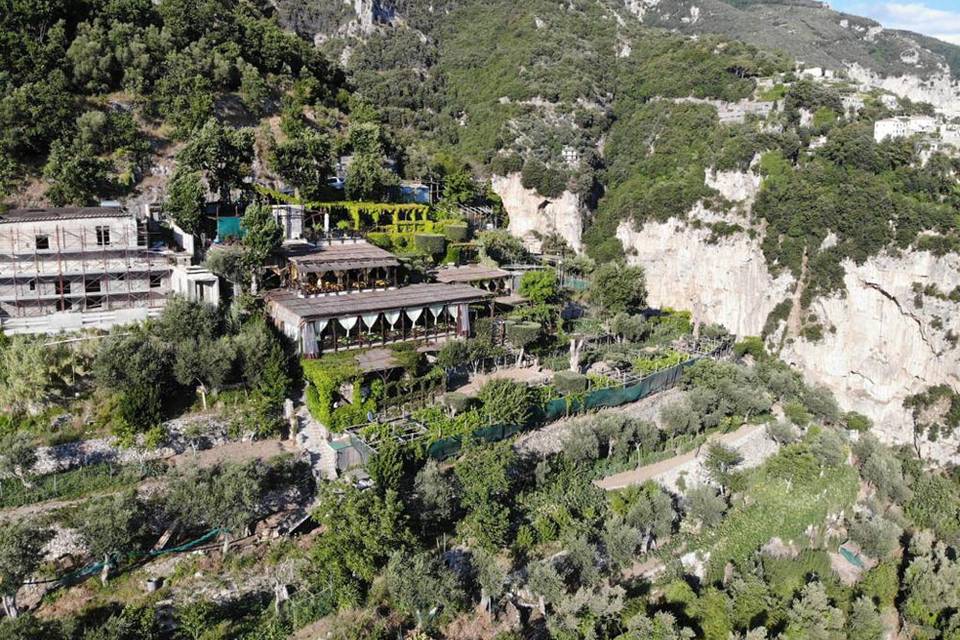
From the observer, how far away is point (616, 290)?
1432 inches

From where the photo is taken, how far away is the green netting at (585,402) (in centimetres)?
2138

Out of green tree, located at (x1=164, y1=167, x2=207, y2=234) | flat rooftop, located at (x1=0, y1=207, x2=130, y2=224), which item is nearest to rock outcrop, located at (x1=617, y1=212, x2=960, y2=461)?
green tree, located at (x1=164, y1=167, x2=207, y2=234)

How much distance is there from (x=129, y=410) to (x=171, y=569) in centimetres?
522

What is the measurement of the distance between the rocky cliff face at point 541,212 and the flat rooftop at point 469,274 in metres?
23.9

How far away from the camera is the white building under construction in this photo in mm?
24234

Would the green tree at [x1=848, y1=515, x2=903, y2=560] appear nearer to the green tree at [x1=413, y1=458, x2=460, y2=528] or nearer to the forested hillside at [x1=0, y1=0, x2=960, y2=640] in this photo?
the forested hillside at [x1=0, y1=0, x2=960, y2=640]

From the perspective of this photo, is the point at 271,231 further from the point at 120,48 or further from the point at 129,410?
the point at 120,48

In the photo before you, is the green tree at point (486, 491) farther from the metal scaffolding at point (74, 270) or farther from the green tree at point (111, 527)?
the metal scaffolding at point (74, 270)

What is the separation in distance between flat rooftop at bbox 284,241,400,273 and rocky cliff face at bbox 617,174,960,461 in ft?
107

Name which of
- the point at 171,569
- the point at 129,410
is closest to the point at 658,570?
the point at 171,569

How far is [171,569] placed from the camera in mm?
16578

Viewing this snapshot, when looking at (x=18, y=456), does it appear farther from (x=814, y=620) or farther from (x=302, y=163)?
(x=302, y=163)

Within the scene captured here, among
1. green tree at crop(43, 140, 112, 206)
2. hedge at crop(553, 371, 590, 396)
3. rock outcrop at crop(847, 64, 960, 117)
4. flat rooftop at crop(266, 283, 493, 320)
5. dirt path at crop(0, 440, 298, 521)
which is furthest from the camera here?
rock outcrop at crop(847, 64, 960, 117)

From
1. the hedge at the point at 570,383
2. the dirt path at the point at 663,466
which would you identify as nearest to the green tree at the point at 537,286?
the hedge at the point at 570,383
